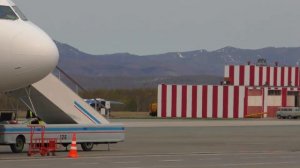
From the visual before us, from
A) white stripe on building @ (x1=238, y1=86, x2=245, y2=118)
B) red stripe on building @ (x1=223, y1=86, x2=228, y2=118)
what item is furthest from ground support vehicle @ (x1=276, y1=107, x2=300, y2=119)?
red stripe on building @ (x1=223, y1=86, x2=228, y2=118)

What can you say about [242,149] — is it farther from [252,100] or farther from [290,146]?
[252,100]

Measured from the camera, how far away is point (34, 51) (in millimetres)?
27531

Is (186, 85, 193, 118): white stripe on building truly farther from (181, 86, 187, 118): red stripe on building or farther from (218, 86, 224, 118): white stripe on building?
(218, 86, 224, 118): white stripe on building

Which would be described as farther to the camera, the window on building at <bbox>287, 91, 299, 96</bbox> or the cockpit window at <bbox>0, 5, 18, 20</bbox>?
the window on building at <bbox>287, 91, 299, 96</bbox>

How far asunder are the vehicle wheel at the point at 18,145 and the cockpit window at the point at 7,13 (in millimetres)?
5023

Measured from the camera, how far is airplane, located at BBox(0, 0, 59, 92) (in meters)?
27.4

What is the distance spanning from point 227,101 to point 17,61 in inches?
3002

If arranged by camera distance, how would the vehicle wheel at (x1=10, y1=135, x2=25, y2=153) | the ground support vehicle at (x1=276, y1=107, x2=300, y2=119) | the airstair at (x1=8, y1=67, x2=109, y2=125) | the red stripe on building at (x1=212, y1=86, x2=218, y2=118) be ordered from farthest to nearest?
the red stripe on building at (x1=212, y1=86, x2=218, y2=118) < the ground support vehicle at (x1=276, y1=107, x2=300, y2=119) < the airstair at (x1=8, y1=67, x2=109, y2=125) < the vehicle wheel at (x1=10, y1=135, x2=25, y2=153)

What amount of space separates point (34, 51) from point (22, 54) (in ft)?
1.26

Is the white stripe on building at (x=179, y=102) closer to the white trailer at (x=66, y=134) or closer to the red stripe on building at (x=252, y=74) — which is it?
the red stripe on building at (x=252, y=74)

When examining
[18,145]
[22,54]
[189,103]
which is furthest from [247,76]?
[22,54]

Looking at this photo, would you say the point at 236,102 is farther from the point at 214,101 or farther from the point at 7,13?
the point at 7,13

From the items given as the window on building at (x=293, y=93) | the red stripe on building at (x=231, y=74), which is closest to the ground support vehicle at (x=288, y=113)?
the window on building at (x=293, y=93)

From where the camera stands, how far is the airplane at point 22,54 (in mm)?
27422
